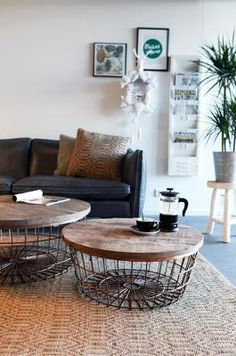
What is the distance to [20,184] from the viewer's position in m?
3.39

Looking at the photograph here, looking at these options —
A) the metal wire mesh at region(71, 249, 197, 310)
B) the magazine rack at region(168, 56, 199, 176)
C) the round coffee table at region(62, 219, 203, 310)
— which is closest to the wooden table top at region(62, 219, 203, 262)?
the round coffee table at region(62, 219, 203, 310)

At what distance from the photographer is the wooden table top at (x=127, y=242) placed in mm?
1800

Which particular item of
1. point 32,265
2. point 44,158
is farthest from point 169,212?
point 44,158

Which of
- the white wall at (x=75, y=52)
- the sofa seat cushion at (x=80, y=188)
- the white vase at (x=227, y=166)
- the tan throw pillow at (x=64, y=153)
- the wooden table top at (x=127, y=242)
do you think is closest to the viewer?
the wooden table top at (x=127, y=242)

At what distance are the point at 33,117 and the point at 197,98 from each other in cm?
183

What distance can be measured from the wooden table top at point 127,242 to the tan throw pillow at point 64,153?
1680 mm

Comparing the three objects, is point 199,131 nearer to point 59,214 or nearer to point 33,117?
point 33,117

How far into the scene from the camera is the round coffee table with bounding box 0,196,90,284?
2.16m

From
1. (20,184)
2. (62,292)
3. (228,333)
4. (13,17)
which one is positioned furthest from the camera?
(13,17)

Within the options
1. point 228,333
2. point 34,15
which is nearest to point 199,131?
point 34,15

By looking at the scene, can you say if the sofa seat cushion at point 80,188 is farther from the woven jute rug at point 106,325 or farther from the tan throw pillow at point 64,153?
the woven jute rug at point 106,325

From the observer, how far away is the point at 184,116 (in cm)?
432

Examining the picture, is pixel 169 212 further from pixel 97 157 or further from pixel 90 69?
pixel 90 69

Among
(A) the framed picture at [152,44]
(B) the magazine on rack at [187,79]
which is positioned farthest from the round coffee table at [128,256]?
(A) the framed picture at [152,44]
